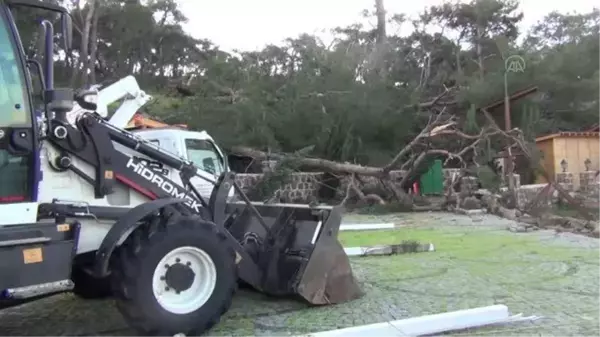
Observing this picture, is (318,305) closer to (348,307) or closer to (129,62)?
(348,307)

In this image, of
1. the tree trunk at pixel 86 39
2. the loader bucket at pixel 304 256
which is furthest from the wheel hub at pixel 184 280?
the tree trunk at pixel 86 39

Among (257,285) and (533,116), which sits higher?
(533,116)

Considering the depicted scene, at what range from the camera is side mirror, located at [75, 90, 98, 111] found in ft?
16.2

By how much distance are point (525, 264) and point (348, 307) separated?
341 cm

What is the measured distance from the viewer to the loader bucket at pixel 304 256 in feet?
19.4

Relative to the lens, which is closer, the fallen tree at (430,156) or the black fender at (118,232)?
the black fender at (118,232)

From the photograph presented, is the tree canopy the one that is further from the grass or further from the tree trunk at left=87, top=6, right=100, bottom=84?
the grass

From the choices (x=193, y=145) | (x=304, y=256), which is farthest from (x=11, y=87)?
(x=193, y=145)

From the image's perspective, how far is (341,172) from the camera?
66.2 ft

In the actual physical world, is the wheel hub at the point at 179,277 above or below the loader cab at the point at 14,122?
below

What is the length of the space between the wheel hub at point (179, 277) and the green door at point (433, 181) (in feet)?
52.6

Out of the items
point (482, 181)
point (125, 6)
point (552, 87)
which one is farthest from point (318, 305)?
point (125, 6)

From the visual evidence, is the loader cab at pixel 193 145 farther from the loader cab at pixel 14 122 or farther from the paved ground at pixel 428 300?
the loader cab at pixel 14 122

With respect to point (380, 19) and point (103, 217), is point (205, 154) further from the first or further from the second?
point (380, 19)
